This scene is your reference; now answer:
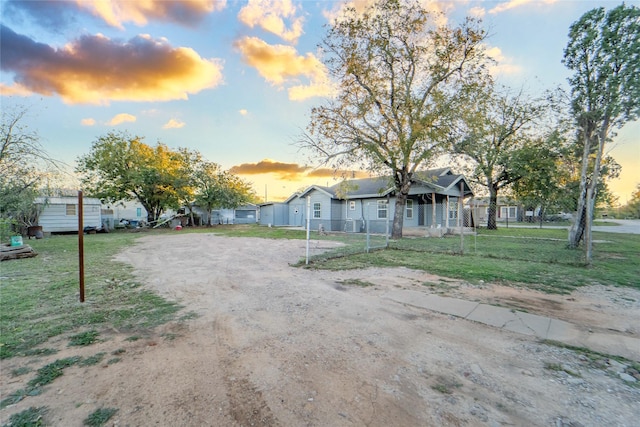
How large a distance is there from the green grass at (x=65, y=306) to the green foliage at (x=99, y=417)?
1.59 metres

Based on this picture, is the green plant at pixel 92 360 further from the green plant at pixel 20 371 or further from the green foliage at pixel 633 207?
the green foliage at pixel 633 207

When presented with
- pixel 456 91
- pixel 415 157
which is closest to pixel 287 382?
pixel 415 157

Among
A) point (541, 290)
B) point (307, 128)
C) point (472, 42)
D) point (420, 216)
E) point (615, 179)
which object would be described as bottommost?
point (541, 290)

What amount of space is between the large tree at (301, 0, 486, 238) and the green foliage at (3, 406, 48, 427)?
13.6 m

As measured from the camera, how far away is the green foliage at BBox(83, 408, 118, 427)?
71.7 inches

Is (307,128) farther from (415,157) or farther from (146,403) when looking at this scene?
(146,403)

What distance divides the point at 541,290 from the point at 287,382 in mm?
5435

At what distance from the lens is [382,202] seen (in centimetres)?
1930

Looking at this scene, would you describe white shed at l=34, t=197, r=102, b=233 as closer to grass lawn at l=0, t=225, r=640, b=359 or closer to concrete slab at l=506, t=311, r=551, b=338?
grass lawn at l=0, t=225, r=640, b=359

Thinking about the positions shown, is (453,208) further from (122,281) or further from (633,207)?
(633,207)

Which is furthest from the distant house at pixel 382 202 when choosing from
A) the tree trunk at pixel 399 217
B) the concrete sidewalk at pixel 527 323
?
the concrete sidewalk at pixel 527 323

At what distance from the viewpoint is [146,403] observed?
6.66ft

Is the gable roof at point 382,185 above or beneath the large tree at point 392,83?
beneath

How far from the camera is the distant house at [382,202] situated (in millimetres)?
16922
